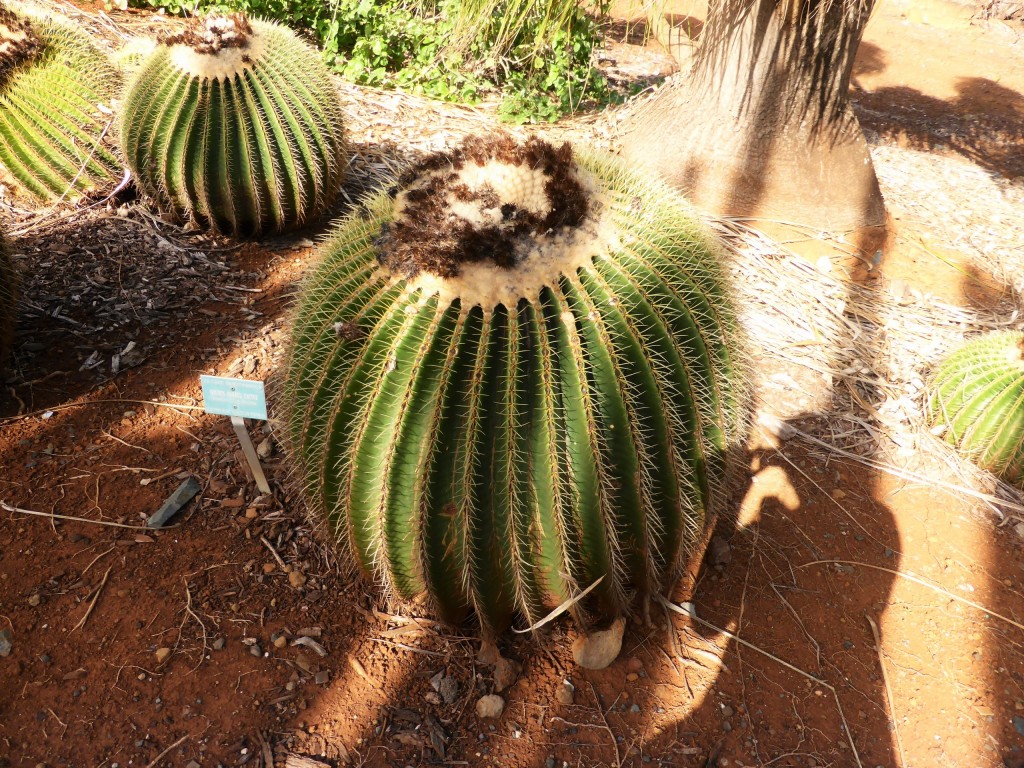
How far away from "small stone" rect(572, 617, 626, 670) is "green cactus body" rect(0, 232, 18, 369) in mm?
2572

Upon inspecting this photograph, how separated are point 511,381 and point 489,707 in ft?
3.26

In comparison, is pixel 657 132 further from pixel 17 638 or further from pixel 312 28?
pixel 17 638

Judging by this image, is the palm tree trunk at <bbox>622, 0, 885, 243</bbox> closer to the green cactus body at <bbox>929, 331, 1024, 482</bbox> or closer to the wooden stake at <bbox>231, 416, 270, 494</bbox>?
the green cactus body at <bbox>929, 331, 1024, 482</bbox>

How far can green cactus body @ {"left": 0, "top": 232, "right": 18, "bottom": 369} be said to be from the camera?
288 cm

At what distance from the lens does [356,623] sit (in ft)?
7.32

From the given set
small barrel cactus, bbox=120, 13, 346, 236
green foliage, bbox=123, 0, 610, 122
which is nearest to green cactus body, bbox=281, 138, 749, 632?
small barrel cactus, bbox=120, 13, 346, 236

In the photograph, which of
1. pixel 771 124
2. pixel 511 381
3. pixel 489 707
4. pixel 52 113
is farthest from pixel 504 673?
pixel 52 113

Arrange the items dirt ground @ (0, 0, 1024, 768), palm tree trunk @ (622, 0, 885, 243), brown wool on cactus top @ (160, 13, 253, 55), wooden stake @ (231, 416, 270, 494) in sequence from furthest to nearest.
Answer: palm tree trunk @ (622, 0, 885, 243) < brown wool on cactus top @ (160, 13, 253, 55) < wooden stake @ (231, 416, 270, 494) < dirt ground @ (0, 0, 1024, 768)

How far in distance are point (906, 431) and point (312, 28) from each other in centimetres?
526

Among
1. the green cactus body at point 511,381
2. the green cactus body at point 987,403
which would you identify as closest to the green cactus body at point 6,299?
the green cactus body at point 511,381

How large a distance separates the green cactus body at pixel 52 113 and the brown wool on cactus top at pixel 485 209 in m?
2.84

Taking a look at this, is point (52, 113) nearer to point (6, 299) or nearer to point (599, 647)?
point (6, 299)

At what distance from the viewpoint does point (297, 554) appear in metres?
2.41

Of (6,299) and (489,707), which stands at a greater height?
(6,299)
